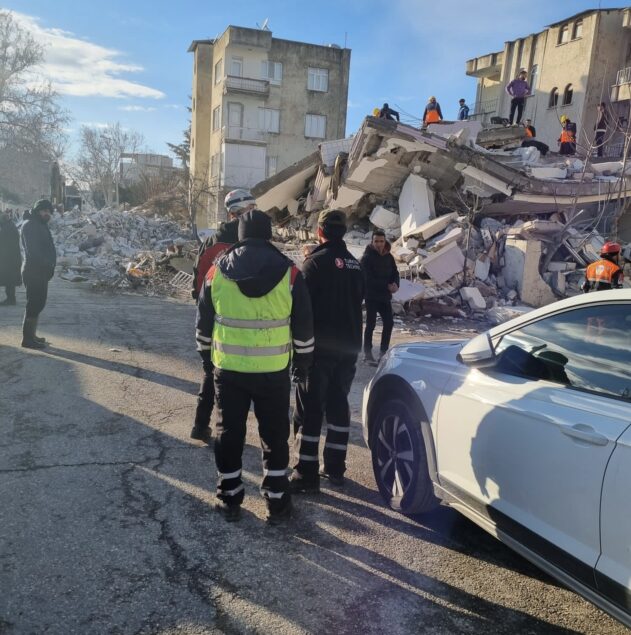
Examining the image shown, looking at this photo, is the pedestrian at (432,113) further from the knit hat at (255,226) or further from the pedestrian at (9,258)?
the knit hat at (255,226)

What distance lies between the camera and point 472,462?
9.23ft

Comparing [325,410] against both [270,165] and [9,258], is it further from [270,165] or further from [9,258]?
[270,165]

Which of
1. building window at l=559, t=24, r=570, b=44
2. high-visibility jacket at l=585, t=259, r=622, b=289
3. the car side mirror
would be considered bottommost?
the car side mirror

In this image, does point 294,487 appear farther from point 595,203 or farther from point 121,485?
point 595,203

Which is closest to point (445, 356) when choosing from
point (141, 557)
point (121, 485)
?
point (141, 557)

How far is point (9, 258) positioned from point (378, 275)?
7037mm

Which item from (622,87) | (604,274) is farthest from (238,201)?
(622,87)

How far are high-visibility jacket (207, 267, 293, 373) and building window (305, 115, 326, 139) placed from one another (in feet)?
129

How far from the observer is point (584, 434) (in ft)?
7.12

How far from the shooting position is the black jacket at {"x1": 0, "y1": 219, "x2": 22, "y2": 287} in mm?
10031

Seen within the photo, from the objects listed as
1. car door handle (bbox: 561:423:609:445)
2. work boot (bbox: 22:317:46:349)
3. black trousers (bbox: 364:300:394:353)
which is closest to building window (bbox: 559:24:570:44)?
black trousers (bbox: 364:300:394:353)

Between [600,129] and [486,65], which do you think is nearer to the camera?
[600,129]

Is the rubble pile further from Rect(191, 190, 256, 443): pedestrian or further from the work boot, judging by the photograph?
Rect(191, 190, 256, 443): pedestrian

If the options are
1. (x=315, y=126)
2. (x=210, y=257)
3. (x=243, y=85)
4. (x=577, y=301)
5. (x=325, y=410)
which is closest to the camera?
(x=577, y=301)
